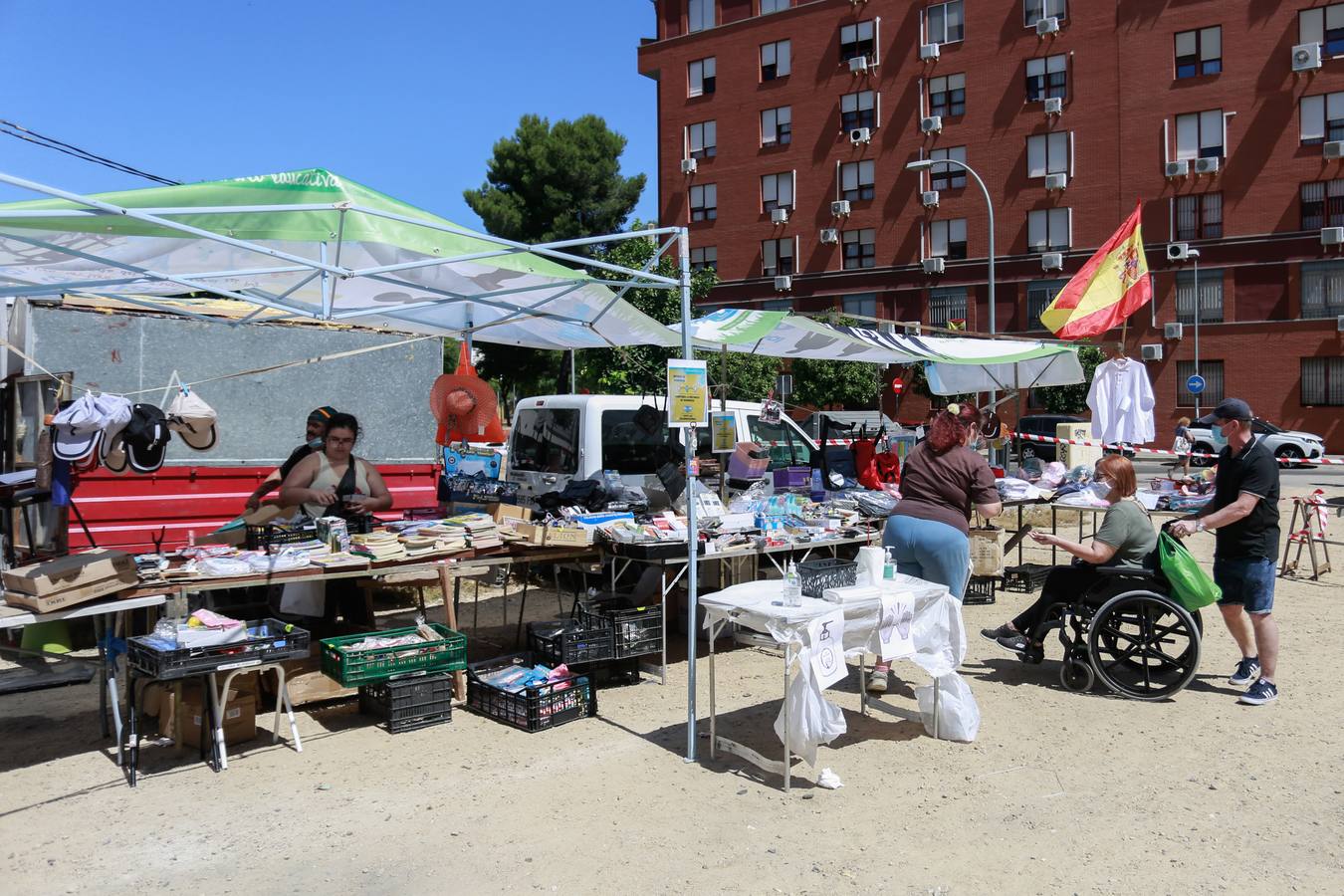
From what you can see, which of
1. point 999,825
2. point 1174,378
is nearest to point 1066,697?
point 999,825

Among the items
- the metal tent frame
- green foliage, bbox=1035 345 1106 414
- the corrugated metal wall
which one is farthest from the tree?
the metal tent frame

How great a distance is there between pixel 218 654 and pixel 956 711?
4032 millimetres

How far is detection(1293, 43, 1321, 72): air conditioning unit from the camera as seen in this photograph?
32.1 metres

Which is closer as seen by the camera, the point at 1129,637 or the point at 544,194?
the point at 1129,637

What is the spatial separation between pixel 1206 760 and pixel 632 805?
307cm

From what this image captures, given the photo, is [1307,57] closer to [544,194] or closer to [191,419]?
[544,194]

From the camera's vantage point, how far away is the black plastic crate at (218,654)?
17.0ft

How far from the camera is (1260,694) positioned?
6.35 meters

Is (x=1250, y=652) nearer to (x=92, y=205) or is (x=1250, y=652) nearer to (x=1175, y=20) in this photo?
(x=92, y=205)

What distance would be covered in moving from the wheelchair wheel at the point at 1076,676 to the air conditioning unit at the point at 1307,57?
3354 centimetres

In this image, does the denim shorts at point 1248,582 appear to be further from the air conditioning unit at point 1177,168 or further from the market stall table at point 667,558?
the air conditioning unit at point 1177,168

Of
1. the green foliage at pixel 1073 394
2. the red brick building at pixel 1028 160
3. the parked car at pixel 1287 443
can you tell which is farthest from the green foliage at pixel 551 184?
the parked car at pixel 1287 443

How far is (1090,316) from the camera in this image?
36.0ft

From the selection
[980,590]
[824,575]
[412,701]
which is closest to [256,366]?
[412,701]
